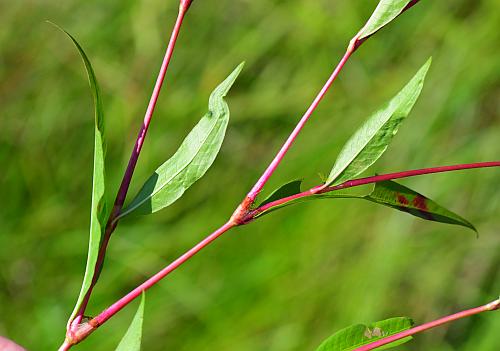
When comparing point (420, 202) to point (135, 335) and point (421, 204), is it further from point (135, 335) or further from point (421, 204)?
point (135, 335)

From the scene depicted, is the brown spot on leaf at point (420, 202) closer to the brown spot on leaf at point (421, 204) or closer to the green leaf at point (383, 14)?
the brown spot on leaf at point (421, 204)

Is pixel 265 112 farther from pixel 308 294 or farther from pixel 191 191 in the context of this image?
pixel 308 294

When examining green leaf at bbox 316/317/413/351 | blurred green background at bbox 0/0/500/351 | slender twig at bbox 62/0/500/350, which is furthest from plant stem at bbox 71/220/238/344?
blurred green background at bbox 0/0/500/351

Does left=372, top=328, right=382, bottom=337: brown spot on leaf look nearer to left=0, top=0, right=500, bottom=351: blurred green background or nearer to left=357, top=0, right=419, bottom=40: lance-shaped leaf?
left=357, top=0, right=419, bottom=40: lance-shaped leaf

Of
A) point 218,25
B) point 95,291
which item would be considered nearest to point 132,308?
point 95,291

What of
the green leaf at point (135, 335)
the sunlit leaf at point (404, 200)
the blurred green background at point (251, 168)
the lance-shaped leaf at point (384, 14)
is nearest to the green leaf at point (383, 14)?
the lance-shaped leaf at point (384, 14)

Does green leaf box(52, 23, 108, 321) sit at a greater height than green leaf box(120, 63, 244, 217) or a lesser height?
lesser

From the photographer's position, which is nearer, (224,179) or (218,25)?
(224,179)
